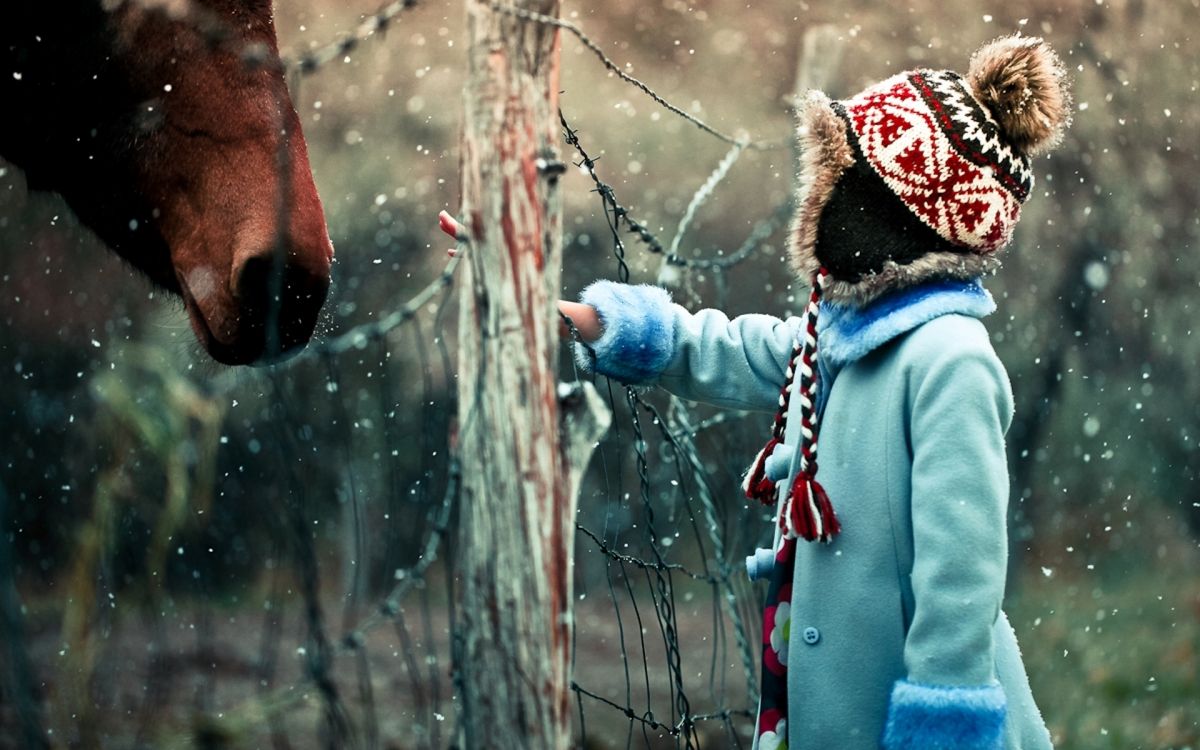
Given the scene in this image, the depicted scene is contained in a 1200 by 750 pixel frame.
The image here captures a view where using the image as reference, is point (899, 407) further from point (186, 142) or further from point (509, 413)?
point (186, 142)

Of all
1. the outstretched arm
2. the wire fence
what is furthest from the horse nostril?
the wire fence

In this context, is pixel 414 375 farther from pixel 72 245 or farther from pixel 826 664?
pixel 826 664

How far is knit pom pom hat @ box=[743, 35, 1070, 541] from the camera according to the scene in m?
1.56

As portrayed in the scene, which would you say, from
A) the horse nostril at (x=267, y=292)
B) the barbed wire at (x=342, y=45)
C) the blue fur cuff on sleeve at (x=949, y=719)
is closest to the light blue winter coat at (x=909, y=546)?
the blue fur cuff on sleeve at (x=949, y=719)

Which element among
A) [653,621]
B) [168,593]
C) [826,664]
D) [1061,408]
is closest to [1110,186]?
[1061,408]

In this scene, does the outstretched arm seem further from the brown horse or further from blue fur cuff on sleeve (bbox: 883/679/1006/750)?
blue fur cuff on sleeve (bbox: 883/679/1006/750)

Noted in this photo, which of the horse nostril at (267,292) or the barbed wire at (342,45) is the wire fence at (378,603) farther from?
the barbed wire at (342,45)

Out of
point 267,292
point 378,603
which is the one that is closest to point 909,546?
point 267,292

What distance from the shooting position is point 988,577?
4.75 feet

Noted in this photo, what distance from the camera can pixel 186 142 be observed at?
2145 millimetres

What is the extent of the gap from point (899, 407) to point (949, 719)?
16.0 inches

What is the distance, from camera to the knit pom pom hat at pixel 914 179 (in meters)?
1.56

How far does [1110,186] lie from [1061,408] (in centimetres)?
144

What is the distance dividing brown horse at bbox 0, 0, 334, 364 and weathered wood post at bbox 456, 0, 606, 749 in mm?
794
